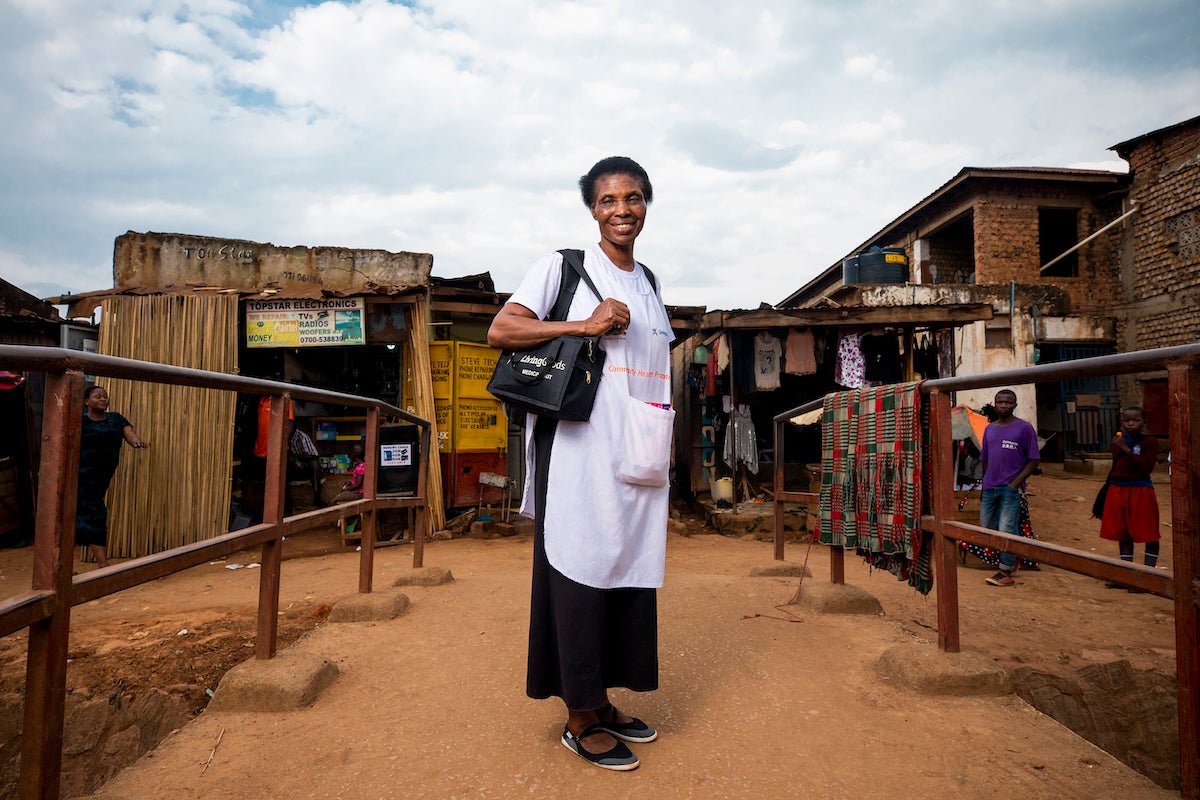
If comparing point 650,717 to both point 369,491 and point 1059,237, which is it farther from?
point 1059,237

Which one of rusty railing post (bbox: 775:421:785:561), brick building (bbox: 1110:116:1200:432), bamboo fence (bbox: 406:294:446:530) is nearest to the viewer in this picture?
rusty railing post (bbox: 775:421:785:561)

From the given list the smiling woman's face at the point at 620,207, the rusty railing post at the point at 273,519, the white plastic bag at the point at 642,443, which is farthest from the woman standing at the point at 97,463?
the white plastic bag at the point at 642,443

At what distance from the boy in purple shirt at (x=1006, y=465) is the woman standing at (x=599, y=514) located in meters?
5.42

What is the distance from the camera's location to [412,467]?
26.5ft

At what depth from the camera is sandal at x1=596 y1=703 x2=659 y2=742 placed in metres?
1.96

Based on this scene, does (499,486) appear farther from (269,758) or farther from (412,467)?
(269,758)

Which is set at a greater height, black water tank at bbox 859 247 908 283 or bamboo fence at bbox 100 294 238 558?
black water tank at bbox 859 247 908 283

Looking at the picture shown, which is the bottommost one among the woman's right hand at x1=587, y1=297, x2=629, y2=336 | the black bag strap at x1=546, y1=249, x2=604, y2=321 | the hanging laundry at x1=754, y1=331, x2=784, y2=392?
the woman's right hand at x1=587, y1=297, x2=629, y2=336

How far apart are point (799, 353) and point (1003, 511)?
3.69 meters

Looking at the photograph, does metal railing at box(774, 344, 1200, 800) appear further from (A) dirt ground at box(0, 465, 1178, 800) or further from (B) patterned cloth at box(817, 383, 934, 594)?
(B) patterned cloth at box(817, 383, 934, 594)

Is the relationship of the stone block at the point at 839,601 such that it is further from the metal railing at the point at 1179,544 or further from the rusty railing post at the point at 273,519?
the rusty railing post at the point at 273,519

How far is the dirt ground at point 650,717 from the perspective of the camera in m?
1.74

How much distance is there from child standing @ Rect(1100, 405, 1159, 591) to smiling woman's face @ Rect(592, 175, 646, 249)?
5.64 metres

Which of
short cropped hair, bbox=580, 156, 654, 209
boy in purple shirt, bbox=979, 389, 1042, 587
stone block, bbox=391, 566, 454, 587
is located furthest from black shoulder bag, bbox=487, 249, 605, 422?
boy in purple shirt, bbox=979, 389, 1042, 587
